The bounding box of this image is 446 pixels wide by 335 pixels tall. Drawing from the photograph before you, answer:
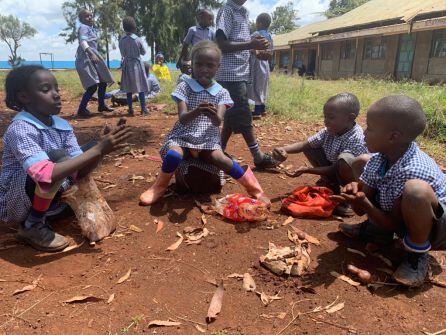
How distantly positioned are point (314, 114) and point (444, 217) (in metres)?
5.19

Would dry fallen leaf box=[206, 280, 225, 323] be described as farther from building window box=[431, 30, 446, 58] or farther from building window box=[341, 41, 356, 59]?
building window box=[341, 41, 356, 59]

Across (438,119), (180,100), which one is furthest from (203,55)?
(438,119)

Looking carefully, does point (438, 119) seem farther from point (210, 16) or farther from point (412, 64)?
point (412, 64)

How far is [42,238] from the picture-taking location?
241 centimetres

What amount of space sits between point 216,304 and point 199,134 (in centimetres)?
150

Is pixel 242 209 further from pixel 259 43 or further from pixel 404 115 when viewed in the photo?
pixel 259 43

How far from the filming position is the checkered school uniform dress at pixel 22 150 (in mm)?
2252

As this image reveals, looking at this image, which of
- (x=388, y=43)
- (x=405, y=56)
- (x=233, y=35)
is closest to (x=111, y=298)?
(x=233, y=35)

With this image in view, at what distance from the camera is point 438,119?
5461 mm

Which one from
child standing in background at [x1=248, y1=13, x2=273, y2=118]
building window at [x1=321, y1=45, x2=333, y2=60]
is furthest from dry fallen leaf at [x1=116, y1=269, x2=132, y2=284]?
building window at [x1=321, y1=45, x2=333, y2=60]

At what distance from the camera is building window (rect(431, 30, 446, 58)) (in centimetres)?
1552

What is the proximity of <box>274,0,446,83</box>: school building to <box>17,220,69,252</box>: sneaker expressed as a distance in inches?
610

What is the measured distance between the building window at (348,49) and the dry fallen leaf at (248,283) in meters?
21.7

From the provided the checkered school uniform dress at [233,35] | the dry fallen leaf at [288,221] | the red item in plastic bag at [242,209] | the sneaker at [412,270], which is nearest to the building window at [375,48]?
the checkered school uniform dress at [233,35]
